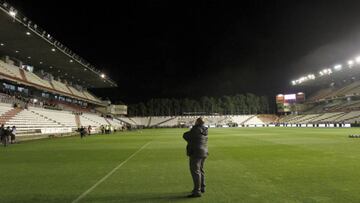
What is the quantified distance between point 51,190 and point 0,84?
52524mm

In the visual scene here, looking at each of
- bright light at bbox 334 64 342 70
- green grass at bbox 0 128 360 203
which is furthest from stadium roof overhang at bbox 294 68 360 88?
green grass at bbox 0 128 360 203

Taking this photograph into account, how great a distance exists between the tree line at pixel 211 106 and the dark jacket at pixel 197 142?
137 meters

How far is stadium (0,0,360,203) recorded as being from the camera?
910 cm

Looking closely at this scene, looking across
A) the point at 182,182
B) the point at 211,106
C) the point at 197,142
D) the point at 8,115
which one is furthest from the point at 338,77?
the point at 197,142

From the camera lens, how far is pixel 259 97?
148m

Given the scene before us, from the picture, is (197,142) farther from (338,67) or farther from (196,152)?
(338,67)

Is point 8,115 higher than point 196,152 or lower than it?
higher

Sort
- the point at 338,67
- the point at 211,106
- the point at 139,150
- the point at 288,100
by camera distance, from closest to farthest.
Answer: the point at 139,150, the point at 338,67, the point at 288,100, the point at 211,106

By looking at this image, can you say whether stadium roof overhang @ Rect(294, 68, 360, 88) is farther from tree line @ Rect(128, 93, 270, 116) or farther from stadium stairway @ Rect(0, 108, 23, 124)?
stadium stairway @ Rect(0, 108, 23, 124)

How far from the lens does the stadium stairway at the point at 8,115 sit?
3767 centimetres

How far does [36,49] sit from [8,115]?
60.4 feet

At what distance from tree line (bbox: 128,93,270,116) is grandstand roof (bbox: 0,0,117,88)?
2481 inches

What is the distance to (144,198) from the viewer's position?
27.4 feet

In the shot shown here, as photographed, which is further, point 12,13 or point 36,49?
point 36,49
